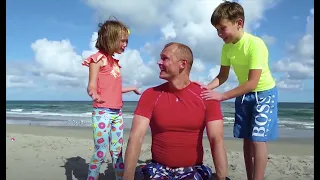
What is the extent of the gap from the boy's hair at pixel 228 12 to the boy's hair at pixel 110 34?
1036 mm

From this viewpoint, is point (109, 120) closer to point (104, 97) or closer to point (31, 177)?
point (104, 97)

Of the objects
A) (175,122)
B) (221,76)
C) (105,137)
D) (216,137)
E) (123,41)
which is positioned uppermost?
(123,41)

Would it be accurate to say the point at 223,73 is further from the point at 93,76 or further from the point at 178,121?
the point at 93,76

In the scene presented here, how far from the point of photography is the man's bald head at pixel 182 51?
8.48ft

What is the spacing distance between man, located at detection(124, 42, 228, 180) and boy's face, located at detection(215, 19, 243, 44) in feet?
2.01

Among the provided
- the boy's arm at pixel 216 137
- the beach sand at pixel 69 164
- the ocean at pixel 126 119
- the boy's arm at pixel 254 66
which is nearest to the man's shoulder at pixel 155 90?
the boy's arm at pixel 216 137

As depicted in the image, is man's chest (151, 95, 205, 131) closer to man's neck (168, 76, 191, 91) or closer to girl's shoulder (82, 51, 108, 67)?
man's neck (168, 76, 191, 91)

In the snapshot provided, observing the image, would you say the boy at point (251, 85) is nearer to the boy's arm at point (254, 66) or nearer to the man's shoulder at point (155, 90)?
the boy's arm at point (254, 66)

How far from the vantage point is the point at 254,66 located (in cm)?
298

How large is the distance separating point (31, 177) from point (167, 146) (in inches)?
106

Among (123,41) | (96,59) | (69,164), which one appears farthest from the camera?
(69,164)

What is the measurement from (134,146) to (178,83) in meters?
0.63

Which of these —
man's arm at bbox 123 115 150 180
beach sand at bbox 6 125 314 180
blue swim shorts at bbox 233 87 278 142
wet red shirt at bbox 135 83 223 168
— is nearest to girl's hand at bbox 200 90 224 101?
wet red shirt at bbox 135 83 223 168

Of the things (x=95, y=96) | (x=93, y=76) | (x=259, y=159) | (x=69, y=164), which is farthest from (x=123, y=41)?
(x=69, y=164)
